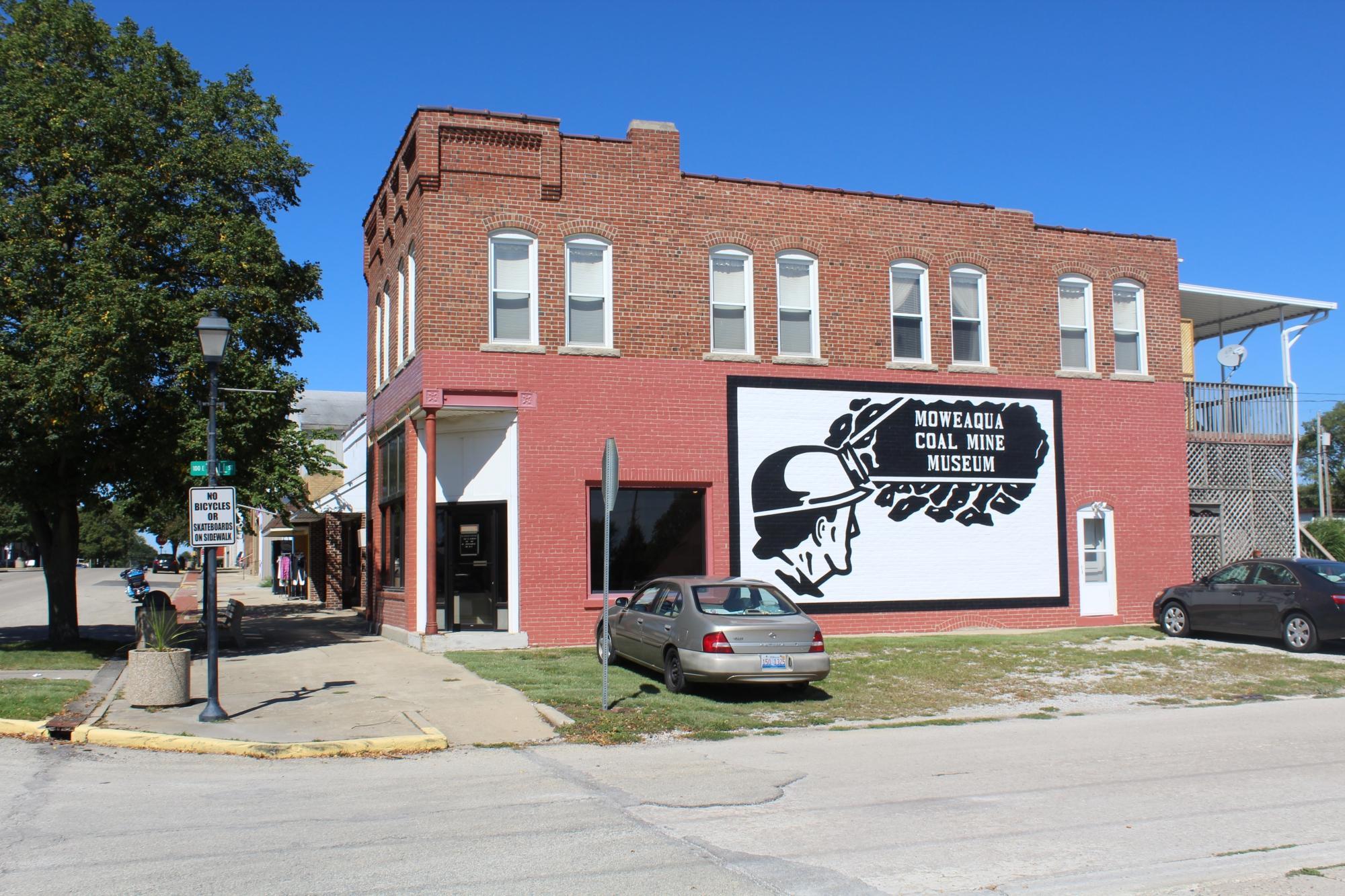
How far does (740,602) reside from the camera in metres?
13.2

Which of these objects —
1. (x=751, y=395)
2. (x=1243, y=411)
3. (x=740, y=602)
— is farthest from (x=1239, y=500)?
(x=740, y=602)

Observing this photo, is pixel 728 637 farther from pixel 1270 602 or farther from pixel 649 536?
pixel 1270 602

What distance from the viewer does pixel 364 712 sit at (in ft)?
39.8

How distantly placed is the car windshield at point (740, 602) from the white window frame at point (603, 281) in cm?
690

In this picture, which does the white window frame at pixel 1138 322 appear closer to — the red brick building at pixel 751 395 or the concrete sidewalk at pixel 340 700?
the red brick building at pixel 751 395

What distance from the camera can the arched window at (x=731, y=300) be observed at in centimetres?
1997

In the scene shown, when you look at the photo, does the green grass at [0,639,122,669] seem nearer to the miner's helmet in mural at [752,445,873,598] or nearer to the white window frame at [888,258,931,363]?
the miner's helmet in mural at [752,445,873,598]

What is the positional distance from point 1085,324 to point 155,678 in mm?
18154

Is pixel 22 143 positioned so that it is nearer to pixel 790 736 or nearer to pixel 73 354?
pixel 73 354

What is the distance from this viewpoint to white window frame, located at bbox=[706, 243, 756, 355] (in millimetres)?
19906

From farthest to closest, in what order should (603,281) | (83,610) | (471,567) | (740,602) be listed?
(83,610) → (603,281) → (471,567) → (740,602)

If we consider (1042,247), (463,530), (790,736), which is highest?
(1042,247)

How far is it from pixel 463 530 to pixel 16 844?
12217 mm

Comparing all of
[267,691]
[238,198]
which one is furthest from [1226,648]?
[238,198]
